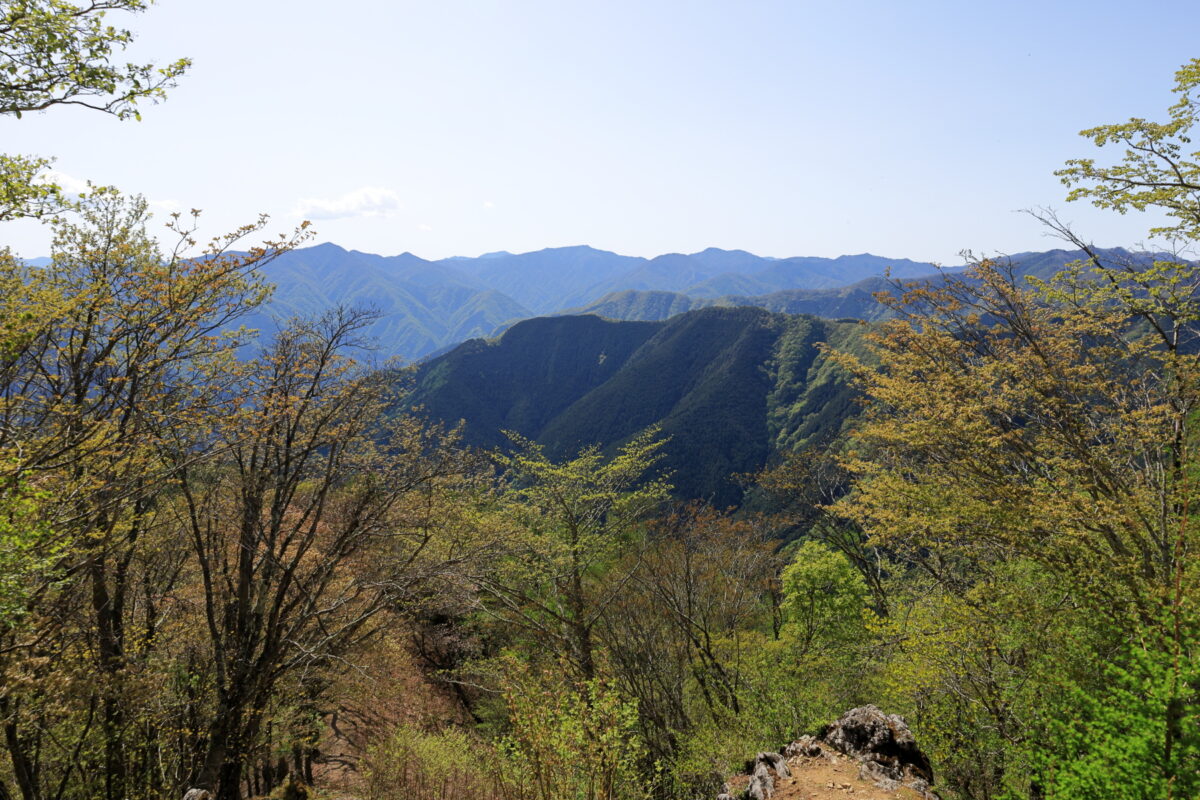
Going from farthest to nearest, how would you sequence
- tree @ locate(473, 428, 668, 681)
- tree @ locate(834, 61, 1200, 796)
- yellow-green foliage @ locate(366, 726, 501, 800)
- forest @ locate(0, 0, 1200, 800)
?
1. tree @ locate(473, 428, 668, 681)
2. yellow-green foliage @ locate(366, 726, 501, 800)
3. tree @ locate(834, 61, 1200, 796)
4. forest @ locate(0, 0, 1200, 800)

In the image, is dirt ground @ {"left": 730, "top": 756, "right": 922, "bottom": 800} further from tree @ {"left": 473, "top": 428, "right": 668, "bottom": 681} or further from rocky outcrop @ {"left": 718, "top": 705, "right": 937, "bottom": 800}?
tree @ {"left": 473, "top": 428, "right": 668, "bottom": 681}

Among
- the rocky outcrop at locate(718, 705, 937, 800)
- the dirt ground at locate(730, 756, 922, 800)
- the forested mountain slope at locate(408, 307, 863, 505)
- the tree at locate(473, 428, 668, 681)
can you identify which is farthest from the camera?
the forested mountain slope at locate(408, 307, 863, 505)

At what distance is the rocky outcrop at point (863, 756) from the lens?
877cm

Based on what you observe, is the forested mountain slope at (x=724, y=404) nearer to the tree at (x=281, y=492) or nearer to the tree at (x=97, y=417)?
the tree at (x=281, y=492)

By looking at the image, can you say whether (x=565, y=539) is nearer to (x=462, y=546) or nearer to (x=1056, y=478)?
(x=462, y=546)

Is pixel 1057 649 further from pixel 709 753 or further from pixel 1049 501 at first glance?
pixel 709 753

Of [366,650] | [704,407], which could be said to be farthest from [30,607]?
[704,407]

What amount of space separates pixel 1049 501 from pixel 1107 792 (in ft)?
19.1

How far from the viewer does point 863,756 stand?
361 inches

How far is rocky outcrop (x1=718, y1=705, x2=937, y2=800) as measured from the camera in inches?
345

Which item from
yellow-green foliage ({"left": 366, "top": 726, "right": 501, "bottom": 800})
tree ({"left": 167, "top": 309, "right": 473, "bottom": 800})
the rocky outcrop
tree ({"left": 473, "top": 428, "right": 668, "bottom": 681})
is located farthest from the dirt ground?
tree ({"left": 473, "top": 428, "right": 668, "bottom": 681})

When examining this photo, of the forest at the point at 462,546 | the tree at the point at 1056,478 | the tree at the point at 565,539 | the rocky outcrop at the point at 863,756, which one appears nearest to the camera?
the forest at the point at 462,546

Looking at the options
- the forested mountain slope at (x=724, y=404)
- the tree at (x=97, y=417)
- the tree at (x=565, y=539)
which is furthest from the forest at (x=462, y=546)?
the forested mountain slope at (x=724, y=404)

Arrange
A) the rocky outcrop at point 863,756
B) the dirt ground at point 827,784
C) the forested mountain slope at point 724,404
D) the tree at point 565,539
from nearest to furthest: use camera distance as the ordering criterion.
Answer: the dirt ground at point 827,784 < the rocky outcrop at point 863,756 < the tree at point 565,539 < the forested mountain slope at point 724,404
